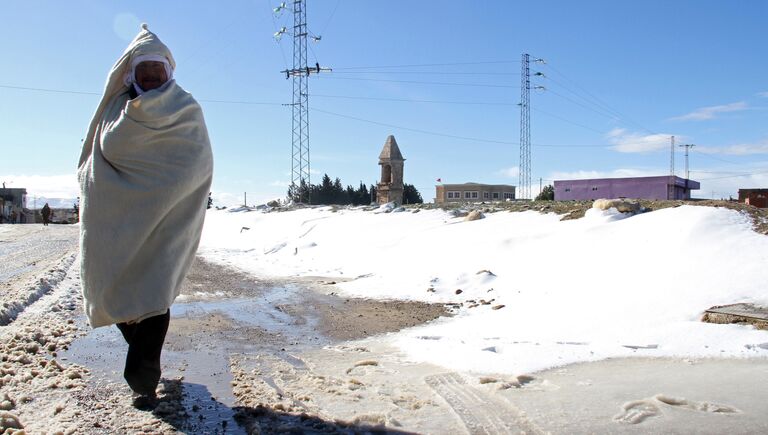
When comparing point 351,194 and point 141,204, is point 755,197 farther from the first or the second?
point 351,194

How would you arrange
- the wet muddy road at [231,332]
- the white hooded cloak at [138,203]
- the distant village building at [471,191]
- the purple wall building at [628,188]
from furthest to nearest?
the distant village building at [471,191], the purple wall building at [628,188], the wet muddy road at [231,332], the white hooded cloak at [138,203]

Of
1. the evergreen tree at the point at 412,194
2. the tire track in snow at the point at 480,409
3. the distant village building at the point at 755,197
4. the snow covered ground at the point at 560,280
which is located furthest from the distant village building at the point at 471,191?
the tire track in snow at the point at 480,409

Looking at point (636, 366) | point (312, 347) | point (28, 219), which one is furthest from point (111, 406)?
point (28, 219)

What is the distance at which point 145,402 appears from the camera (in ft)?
12.2

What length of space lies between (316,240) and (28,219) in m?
56.1

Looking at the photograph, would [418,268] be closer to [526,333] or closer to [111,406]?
[526,333]

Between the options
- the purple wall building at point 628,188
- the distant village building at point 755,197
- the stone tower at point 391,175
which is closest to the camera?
the distant village building at point 755,197

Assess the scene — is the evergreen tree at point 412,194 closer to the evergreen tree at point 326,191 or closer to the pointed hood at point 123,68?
the evergreen tree at point 326,191

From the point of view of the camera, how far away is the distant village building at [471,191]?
215 ft

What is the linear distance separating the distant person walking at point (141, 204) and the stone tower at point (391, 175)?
3051 centimetres

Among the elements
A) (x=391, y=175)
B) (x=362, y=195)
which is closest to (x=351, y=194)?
(x=362, y=195)

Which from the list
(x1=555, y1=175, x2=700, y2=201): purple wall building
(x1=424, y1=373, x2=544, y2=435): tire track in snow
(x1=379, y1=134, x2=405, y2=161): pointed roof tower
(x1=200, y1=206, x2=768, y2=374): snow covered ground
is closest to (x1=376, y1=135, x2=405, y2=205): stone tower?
(x1=379, y1=134, x2=405, y2=161): pointed roof tower

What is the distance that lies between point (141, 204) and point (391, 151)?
31.4 metres

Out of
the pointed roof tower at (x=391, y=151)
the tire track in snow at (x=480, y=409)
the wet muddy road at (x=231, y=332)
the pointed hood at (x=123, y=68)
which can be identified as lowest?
the wet muddy road at (x=231, y=332)
